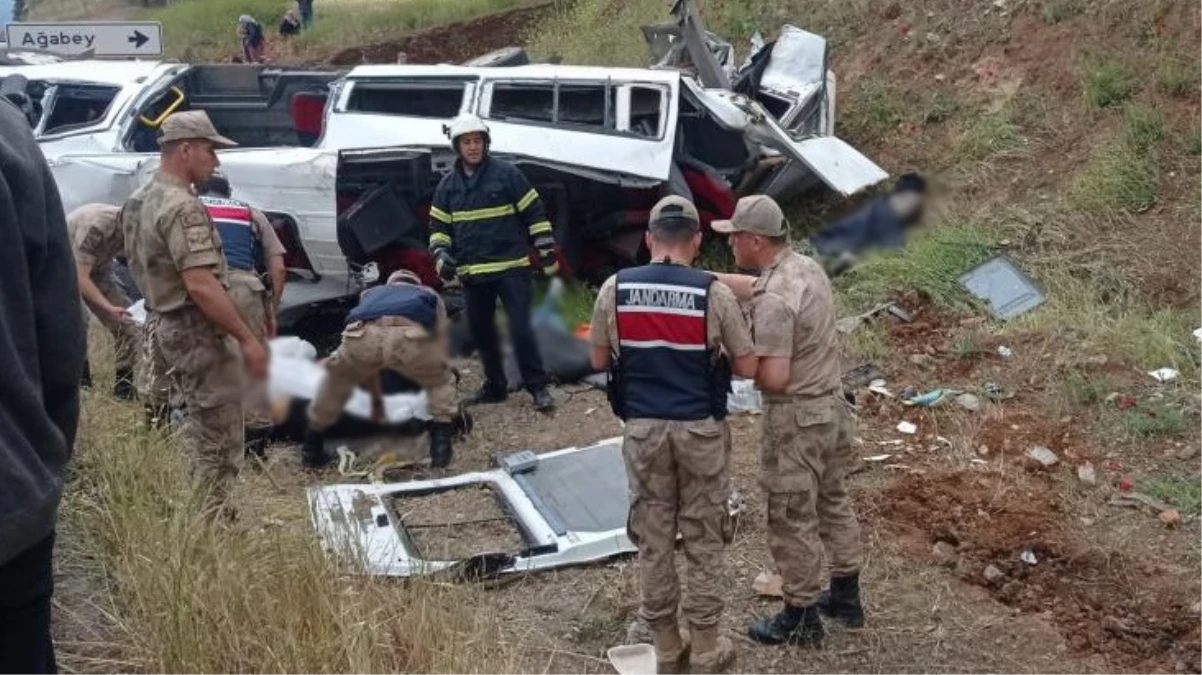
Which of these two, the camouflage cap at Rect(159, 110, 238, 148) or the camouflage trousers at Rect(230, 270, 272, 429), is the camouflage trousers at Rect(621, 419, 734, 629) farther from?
the camouflage trousers at Rect(230, 270, 272, 429)

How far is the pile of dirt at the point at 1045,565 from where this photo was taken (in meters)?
4.39

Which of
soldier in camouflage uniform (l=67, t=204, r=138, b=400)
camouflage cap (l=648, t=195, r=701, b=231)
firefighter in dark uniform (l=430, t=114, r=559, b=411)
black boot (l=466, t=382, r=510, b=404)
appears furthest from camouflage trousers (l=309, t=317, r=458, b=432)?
soldier in camouflage uniform (l=67, t=204, r=138, b=400)

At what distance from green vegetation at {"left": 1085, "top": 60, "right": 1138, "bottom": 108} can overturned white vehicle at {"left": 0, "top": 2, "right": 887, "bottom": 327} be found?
1.81 meters

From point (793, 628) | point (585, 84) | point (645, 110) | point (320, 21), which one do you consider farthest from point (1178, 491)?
point (320, 21)

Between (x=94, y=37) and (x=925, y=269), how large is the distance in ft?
25.6

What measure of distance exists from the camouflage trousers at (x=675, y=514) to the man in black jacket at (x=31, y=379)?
1.95m

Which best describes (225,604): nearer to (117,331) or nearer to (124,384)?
(124,384)

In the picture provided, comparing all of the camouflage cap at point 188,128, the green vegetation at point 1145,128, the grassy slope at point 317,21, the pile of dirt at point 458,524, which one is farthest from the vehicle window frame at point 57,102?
the grassy slope at point 317,21

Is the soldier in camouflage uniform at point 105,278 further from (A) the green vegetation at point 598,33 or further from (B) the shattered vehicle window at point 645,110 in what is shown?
(A) the green vegetation at point 598,33

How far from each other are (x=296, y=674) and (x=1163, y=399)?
4.84m

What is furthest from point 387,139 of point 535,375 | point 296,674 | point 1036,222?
point 296,674

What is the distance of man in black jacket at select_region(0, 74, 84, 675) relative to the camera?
2.01 m

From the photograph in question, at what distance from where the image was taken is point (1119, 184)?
27.6 ft

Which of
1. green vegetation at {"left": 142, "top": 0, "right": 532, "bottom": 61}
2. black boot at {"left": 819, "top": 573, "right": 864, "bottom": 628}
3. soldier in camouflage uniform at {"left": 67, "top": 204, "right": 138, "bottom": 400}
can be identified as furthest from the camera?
green vegetation at {"left": 142, "top": 0, "right": 532, "bottom": 61}
